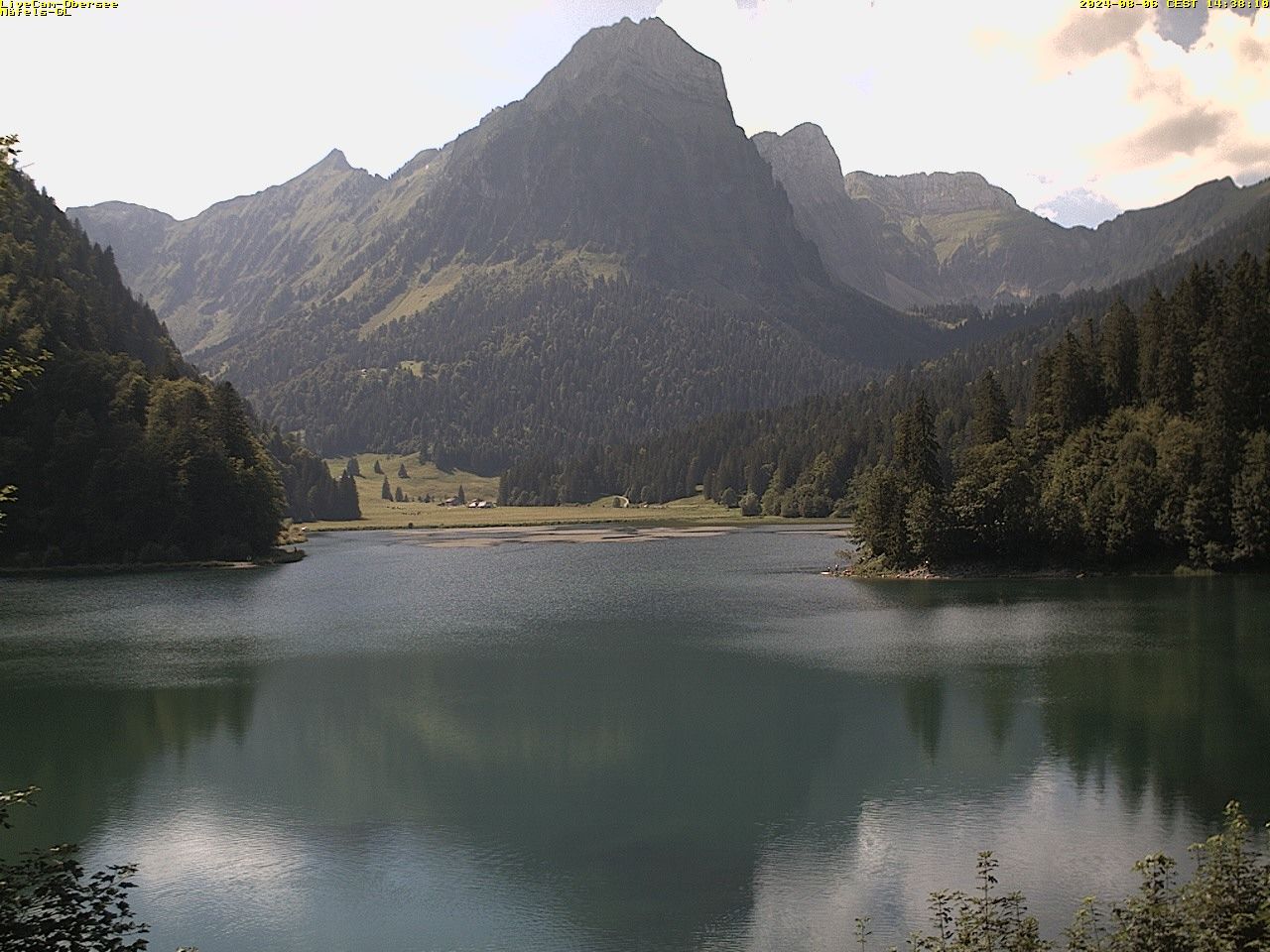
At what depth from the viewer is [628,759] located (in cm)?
4544

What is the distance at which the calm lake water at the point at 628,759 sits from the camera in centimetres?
3094

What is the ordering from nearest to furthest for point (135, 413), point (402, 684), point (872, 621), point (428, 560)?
1. point (402, 684)
2. point (872, 621)
3. point (135, 413)
4. point (428, 560)

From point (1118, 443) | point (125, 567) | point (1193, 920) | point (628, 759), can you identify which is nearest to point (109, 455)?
point (125, 567)

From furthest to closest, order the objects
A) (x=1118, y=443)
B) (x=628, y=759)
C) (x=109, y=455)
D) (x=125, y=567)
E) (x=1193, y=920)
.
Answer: (x=125, y=567) < (x=109, y=455) < (x=1118, y=443) < (x=628, y=759) < (x=1193, y=920)

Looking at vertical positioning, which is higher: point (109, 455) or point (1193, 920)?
point (109, 455)

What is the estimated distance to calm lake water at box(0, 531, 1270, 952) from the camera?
3094 cm

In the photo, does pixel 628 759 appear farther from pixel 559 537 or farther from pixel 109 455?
pixel 559 537

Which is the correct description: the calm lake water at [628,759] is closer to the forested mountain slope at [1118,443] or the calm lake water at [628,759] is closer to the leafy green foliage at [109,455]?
the forested mountain slope at [1118,443]

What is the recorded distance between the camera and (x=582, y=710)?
54.4 m

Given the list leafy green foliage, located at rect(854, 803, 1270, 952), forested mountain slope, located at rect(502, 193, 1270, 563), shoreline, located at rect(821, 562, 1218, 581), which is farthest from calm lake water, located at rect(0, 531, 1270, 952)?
forested mountain slope, located at rect(502, 193, 1270, 563)

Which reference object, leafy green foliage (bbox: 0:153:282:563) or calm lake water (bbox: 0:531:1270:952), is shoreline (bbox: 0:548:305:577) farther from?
calm lake water (bbox: 0:531:1270:952)

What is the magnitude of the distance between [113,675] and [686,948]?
160ft

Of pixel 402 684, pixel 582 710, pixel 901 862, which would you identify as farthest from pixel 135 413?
pixel 901 862

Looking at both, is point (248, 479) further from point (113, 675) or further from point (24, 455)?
point (113, 675)
